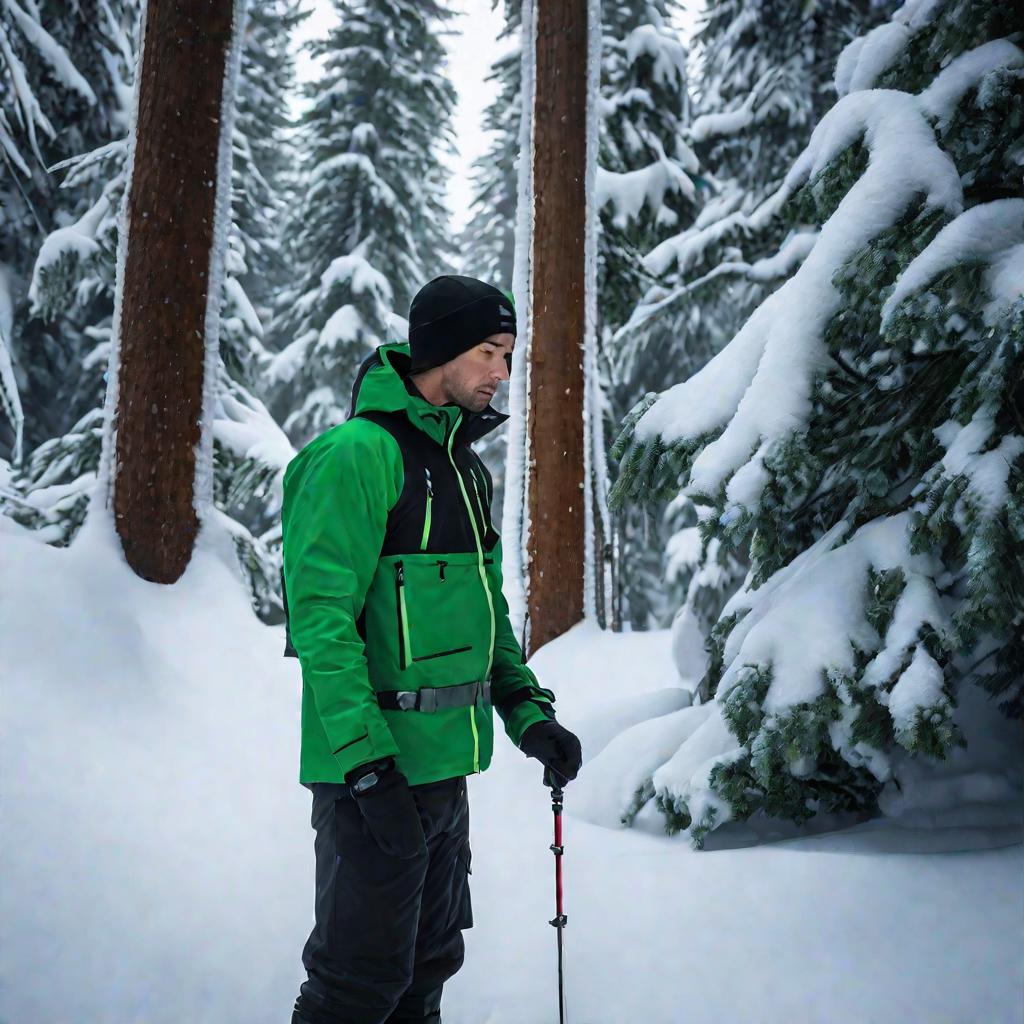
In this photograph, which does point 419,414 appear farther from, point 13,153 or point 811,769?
point 13,153

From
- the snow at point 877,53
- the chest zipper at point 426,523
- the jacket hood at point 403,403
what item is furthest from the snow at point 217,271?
the snow at point 877,53

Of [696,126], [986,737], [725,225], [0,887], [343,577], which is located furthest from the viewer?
[696,126]

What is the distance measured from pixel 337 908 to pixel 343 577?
0.89 m

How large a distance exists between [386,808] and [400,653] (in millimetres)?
429

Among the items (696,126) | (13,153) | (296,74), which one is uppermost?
(296,74)

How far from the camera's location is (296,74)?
26.1 m

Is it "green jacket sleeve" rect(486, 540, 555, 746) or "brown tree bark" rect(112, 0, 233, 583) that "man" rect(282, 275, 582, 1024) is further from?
"brown tree bark" rect(112, 0, 233, 583)

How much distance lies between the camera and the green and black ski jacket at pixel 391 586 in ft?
6.98

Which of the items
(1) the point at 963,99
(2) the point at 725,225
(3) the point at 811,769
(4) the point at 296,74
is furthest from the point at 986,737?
(4) the point at 296,74

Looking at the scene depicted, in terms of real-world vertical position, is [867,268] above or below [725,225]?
below

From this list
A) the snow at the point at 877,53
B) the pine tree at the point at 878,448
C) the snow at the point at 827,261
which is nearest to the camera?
the pine tree at the point at 878,448

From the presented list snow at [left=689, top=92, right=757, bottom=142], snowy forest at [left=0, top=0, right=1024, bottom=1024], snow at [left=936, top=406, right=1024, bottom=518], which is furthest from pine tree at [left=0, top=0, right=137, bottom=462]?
snow at [left=936, top=406, right=1024, bottom=518]

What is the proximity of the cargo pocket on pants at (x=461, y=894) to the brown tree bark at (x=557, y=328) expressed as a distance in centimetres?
440

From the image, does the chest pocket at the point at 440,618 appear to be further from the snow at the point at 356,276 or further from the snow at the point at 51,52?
the snow at the point at 356,276
